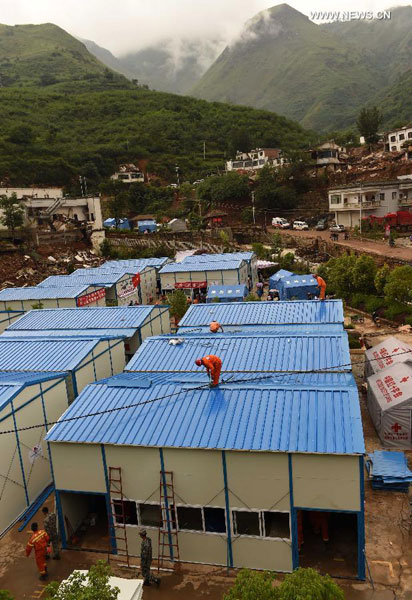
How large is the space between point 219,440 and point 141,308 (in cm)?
1258

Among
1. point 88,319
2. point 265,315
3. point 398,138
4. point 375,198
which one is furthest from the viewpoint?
point 398,138

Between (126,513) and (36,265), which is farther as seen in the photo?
(36,265)

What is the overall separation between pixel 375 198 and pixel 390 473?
146 ft

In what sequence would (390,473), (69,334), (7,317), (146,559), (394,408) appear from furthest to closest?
(7,317), (69,334), (394,408), (390,473), (146,559)

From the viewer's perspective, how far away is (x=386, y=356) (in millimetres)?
16141

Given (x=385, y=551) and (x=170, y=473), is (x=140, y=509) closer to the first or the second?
(x=170, y=473)

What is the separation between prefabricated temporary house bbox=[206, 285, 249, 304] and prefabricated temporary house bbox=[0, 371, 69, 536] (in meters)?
15.5

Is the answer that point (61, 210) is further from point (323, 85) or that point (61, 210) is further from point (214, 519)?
point (323, 85)

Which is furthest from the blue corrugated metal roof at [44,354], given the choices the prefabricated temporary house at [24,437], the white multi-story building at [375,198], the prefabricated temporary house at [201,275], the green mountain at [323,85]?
the green mountain at [323,85]

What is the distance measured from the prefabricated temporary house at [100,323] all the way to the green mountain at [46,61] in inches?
4832

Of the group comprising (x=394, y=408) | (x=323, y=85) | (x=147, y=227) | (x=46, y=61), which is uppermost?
(x=46, y=61)

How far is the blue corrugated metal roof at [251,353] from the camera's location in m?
13.4

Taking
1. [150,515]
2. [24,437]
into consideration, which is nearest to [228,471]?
[150,515]

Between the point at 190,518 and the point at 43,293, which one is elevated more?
the point at 43,293
